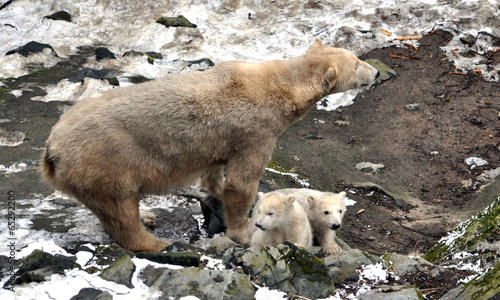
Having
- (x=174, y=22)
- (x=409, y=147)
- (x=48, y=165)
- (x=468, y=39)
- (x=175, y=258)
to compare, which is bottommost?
(x=409, y=147)

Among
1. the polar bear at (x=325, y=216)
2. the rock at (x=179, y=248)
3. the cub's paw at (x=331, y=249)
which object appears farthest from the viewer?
the cub's paw at (x=331, y=249)

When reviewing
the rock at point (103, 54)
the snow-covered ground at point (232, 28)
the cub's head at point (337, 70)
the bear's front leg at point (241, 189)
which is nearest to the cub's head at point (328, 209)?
the bear's front leg at point (241, 189)

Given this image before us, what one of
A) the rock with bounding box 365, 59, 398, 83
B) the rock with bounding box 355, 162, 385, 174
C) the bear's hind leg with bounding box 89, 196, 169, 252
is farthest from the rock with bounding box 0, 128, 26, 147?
the rock with bounding box 365, 59, 398, 83

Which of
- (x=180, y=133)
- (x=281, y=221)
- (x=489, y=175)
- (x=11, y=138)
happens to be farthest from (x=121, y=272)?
(x=489, y=175)

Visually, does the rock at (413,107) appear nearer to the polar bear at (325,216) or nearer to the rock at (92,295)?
the polar bear at (325,216)

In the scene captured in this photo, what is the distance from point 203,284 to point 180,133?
2.02 metres

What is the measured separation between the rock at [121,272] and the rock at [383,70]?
1093cm

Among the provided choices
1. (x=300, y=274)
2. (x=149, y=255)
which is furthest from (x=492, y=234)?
(x=149, y=255)

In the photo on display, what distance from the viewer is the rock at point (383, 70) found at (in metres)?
14.1

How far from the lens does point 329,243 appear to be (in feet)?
22.6

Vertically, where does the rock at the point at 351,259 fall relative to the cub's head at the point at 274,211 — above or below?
below

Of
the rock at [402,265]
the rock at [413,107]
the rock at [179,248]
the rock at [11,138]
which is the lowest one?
the rock at [413,107]

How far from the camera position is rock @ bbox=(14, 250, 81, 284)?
4457 millimetres

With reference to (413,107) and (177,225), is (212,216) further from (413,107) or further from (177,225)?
(413,107)
